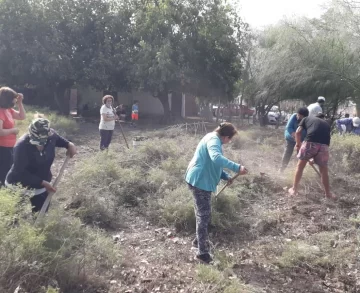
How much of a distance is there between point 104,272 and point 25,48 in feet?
56.6

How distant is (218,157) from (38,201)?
1.82 meters

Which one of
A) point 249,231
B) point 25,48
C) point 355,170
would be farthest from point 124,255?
point 25,48

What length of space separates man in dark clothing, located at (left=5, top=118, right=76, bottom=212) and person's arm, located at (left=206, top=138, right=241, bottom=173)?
4.94 ft

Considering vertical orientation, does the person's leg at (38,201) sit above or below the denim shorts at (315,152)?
below

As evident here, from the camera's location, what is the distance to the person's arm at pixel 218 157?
362cm

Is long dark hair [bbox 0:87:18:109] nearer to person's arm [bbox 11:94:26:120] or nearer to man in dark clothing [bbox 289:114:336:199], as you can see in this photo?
person's arm [bbox 11:94:26:120]

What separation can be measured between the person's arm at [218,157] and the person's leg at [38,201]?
1.68 meters

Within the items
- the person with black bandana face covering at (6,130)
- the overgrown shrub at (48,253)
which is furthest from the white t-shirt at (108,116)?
the overgrown shrub at (48,253)

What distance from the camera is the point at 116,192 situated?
607cm

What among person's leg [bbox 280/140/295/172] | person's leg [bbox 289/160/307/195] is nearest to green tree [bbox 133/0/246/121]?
person's leg [bbox 280/140/295/172]

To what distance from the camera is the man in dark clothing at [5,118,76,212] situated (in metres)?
3.59

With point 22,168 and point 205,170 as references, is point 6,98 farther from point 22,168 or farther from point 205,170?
point 205,170

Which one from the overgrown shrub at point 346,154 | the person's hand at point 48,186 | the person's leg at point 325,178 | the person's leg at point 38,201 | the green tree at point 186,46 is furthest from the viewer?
the green tree at point 186,46

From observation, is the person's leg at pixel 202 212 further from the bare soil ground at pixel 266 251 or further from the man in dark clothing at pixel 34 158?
the man in dark clothing at pixel 34 158
